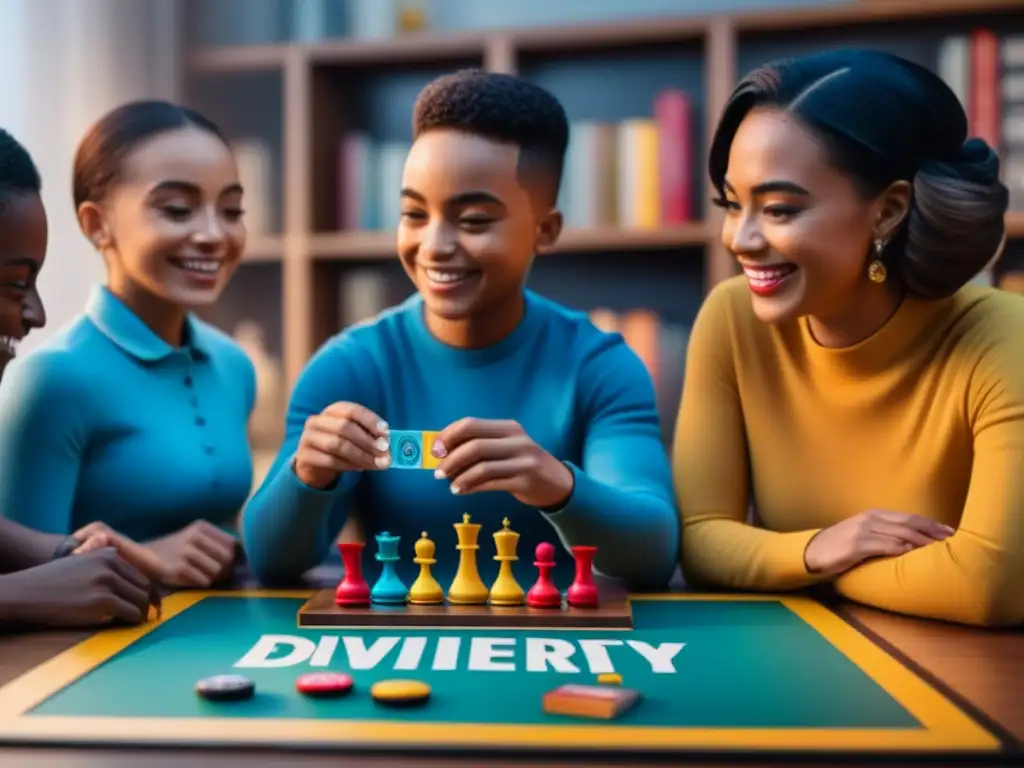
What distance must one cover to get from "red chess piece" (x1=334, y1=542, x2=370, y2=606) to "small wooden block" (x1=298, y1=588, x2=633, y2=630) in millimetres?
15

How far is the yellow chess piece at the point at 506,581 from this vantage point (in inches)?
43.6

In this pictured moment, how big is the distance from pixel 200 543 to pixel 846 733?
2.62 feet

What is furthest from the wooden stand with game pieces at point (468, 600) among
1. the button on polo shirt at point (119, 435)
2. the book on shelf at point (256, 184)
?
the book on shelf at point (256, 184)

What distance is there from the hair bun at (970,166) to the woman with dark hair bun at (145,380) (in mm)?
853

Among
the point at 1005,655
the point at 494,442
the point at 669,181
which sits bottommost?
the point at 1005,655

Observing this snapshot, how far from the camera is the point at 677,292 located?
3.16 metres

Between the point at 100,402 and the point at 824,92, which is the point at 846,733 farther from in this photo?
the point at 100,402

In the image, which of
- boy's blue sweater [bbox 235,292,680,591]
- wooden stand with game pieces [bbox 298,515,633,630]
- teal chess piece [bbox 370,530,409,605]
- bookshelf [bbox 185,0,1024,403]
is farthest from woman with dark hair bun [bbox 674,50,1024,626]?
bookshelf [bbox 185,0,1024,403]

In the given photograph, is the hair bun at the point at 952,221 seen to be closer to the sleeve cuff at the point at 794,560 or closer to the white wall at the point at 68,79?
the sleeve cuff at the point at 794,560

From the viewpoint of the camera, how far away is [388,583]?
1118 mm

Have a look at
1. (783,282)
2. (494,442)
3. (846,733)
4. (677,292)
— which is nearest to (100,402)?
Result: (494,442)

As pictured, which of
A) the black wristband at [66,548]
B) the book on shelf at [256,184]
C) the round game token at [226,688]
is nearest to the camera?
the round game token at [226,688]

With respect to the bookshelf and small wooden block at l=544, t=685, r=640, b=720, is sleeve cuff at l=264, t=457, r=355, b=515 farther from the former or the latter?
the bookshelf

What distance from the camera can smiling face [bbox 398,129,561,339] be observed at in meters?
1.22
